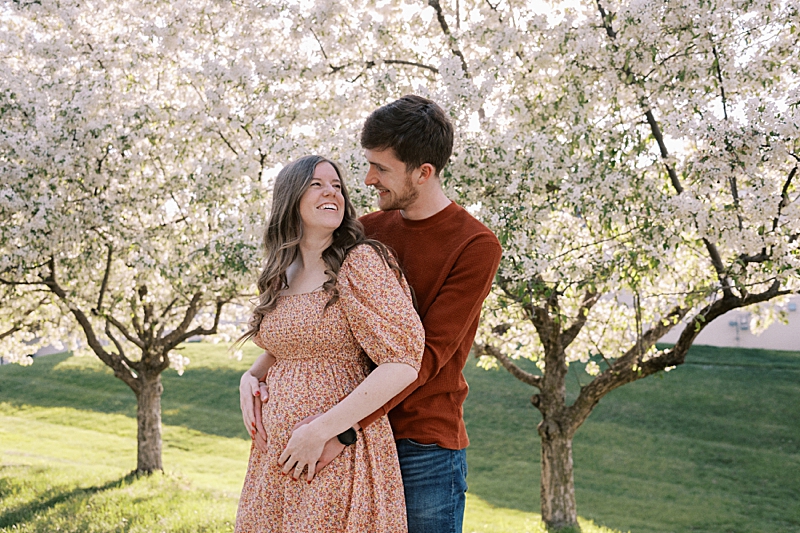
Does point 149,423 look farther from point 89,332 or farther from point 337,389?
point 337,389

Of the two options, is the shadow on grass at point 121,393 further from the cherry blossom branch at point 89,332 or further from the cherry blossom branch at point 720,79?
the cherry blossom branch at point 720,79

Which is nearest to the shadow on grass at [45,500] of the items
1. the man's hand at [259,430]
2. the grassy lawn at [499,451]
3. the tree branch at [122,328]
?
the grassy lawn at [499,451]

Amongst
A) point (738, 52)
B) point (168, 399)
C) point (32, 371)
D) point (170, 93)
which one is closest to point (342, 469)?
A: point (738, 52)

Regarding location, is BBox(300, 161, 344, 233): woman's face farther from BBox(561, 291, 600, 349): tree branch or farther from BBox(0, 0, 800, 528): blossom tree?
BBox(561, 291, 600, 349): tree branch

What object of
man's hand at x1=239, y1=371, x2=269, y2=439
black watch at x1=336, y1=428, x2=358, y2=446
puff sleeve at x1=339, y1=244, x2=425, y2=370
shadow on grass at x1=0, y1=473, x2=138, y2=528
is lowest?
shadow on grass at x1=0, y1=473, x2=138, y2=528

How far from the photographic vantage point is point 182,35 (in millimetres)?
10836

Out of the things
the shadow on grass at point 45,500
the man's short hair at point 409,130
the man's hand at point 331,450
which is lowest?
the shadow on grass at point 45,500

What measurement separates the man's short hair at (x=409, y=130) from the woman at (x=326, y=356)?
28 centimetres

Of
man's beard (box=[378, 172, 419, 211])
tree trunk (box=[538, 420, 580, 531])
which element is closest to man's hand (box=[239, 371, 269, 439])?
man's beard (box=[378, 172, 419, 211])

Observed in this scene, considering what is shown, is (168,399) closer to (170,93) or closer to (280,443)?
(170,93)

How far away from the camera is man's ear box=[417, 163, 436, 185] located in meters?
3.12

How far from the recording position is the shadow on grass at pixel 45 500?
11078 millimetres

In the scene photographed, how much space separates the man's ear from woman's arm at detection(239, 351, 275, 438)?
1.03 metres

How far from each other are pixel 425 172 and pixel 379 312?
2.33ft
